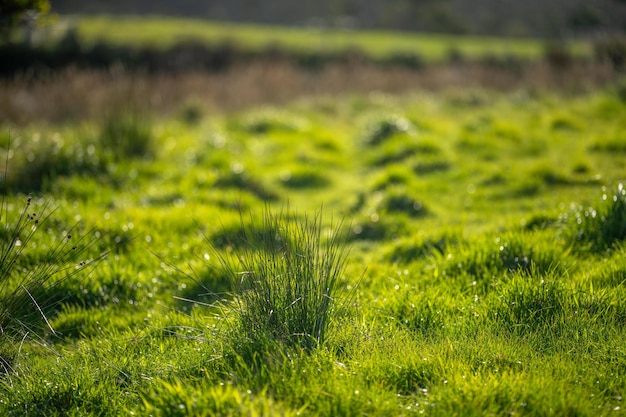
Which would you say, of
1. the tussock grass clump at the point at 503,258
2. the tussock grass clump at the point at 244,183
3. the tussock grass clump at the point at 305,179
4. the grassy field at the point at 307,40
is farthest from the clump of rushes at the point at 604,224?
the grassy field at the point at 307,40

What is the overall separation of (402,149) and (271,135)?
Answer: 119 inches

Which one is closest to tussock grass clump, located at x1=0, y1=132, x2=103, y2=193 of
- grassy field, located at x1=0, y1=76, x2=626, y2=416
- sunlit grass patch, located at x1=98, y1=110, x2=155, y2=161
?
grassy field, located at x1=0, y1=76, x2=626, y2=416

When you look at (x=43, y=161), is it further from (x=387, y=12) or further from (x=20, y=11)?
(x=387, y=12)

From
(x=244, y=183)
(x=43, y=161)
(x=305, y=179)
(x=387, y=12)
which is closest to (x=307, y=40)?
(x=387, y=12)

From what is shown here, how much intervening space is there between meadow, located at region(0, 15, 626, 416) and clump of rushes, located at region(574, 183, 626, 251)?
2cm

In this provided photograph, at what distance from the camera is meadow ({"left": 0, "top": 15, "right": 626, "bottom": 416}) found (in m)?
3.39

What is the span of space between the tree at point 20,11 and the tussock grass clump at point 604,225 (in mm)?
5603

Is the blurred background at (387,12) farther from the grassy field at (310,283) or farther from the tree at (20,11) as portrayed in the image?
the tree at (20,11)

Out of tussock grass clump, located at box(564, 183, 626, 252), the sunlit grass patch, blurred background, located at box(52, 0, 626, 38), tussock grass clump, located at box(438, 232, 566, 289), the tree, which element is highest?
blurred background, located at box(52, 0, 626, 38)

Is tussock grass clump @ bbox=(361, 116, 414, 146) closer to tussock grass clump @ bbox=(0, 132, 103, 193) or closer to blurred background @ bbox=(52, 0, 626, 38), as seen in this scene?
tussock grass clump @ bbox=(0, 132, 103, 193)

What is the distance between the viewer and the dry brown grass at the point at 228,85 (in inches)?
457

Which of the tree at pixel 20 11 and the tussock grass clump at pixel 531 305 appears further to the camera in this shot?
the tree at pixel 20 11

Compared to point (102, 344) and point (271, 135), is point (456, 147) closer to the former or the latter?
point (271, 135)

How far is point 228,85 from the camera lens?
16.8m
